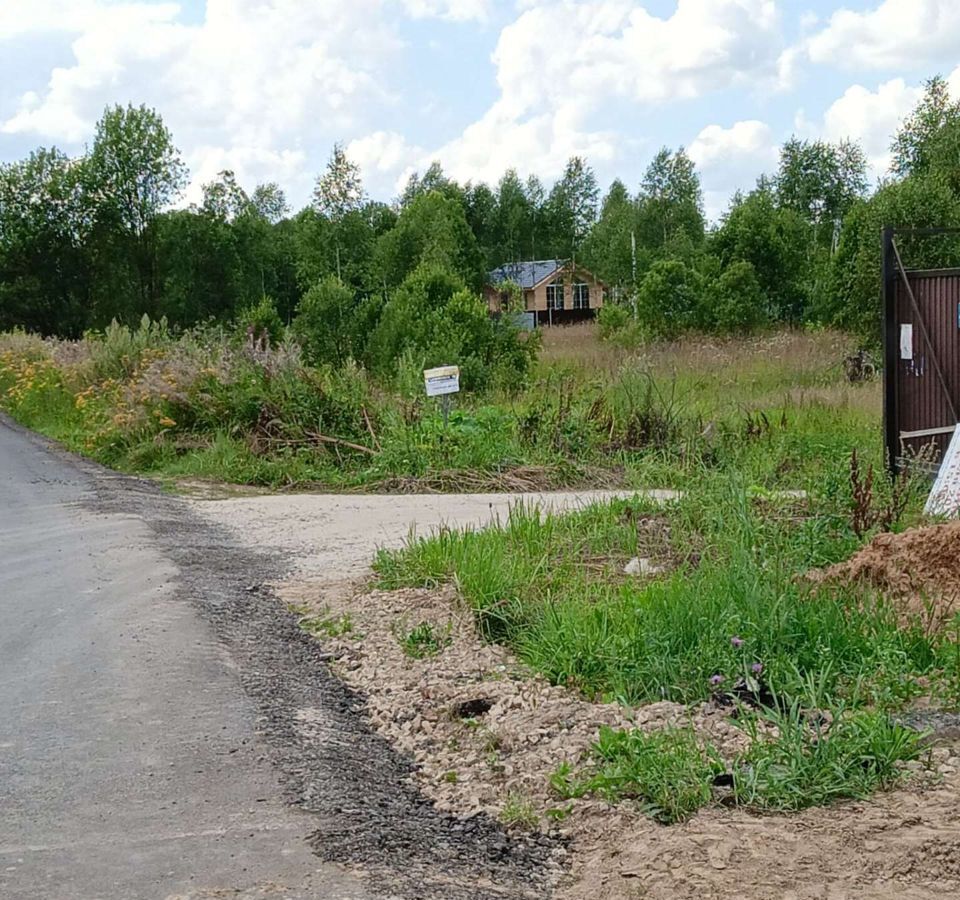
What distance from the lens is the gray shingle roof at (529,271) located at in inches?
2537

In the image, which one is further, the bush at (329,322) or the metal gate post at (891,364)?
the bush at (329,322)

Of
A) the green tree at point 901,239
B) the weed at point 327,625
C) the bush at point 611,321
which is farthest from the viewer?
the bush at point 611,321

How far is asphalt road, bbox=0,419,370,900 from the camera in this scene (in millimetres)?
3529

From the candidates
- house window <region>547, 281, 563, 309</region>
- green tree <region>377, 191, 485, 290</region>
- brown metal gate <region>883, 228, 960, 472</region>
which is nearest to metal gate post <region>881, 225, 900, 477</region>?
brown metal gate <region>883, 228, 960, 472</region>

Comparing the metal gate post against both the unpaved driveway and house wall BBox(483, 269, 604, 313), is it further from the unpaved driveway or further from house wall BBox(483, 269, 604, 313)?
house wall BBox(483, 269, 604, 313)

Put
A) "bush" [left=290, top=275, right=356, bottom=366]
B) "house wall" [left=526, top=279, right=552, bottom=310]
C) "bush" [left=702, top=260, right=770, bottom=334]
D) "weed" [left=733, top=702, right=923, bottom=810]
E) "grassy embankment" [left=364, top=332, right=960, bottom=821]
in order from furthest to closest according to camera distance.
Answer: "house wall" [left=526, top=279, right=552, bottom=310] < "bush" [left=702, top=260, right=770, bottom=334] < "bush" [left=290, top=275, right=356, bottom=366] < "grassy embankment" [left=364, top=332, right=960, bottom=821] < "weed" [left=733, top=702, right=923, bottom=810]

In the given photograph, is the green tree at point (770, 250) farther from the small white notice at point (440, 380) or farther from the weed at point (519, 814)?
the weed at point (519, 814)

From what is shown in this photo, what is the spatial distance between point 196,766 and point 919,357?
765 cm

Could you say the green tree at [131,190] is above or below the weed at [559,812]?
above

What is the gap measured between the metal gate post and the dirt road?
5.60 meters

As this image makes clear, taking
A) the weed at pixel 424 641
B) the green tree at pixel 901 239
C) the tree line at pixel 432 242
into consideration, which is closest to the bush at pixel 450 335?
the tree line at pixel 432 242

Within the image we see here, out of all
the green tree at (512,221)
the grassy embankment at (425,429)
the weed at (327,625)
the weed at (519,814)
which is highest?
the green tree at (512,221)

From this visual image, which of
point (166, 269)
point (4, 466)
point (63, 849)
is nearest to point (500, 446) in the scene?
point (4, 466)

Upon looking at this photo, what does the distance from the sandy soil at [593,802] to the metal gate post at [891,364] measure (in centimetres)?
505
